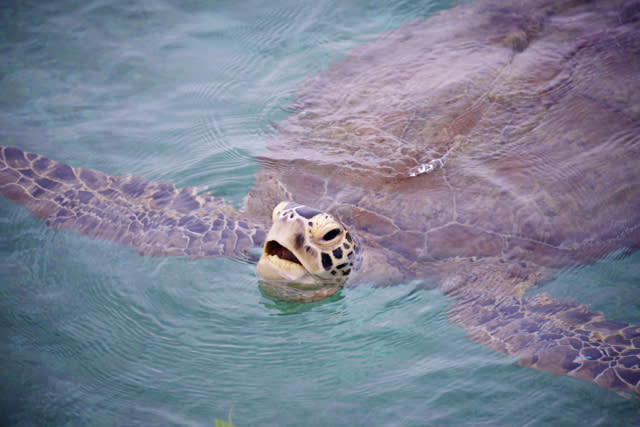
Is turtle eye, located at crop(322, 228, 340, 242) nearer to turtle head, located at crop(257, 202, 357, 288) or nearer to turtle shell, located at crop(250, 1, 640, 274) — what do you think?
turtle head, located at crop(257, 202, 357, 288)

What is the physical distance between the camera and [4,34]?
5078 mm

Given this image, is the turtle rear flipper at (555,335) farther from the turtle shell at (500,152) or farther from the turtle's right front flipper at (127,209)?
the turtle's right front flipper at (127,209)

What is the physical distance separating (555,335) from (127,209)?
3.10 meters

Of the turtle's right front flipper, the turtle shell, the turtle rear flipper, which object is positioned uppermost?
the turtle shell

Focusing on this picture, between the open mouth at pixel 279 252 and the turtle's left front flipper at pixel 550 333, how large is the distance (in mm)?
1051

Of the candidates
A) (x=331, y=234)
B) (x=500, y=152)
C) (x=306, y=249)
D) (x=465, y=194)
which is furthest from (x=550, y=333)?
(x=306, y=249)

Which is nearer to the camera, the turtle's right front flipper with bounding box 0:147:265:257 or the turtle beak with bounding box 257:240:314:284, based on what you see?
the turtle beak with bounding box 257:240:314:284

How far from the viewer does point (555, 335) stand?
8.40 feet

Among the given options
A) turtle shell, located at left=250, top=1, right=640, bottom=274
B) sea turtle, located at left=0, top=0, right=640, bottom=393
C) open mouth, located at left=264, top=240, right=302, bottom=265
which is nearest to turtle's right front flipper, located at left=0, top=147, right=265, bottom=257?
sea turtle, located at left=0, top=0, right=640, bottom=393

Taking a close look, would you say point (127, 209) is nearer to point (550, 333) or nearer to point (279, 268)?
point (279, 268)

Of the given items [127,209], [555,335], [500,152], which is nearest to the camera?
[555,335]

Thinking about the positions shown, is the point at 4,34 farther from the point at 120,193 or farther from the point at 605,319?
the point at 605,319

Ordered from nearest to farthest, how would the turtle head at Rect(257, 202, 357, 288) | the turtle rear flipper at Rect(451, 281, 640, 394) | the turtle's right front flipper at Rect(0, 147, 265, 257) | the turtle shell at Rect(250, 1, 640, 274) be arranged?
the turtle rear flipper at Rect(451, 281, 640, 394)
the turtle head at Rect(257, 202, 357, 288)
the turtle shell at Rect(250, 1, 640, 274)
the turtle's right front flipper at Rect(0, 147, 265, 257)

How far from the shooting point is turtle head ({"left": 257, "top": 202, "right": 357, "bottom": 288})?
281cm
